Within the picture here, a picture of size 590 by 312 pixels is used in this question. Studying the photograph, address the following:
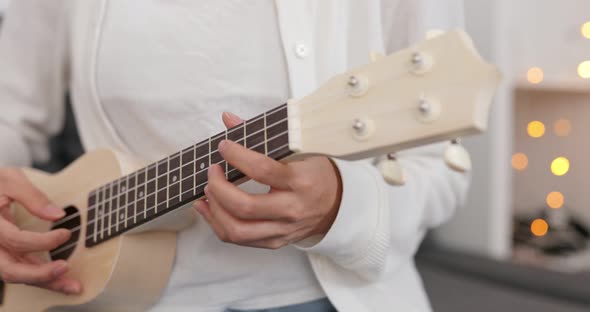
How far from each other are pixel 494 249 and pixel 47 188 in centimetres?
132

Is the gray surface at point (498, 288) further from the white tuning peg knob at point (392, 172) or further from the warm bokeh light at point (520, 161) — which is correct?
the white tuning peg knob at point (392, 172)

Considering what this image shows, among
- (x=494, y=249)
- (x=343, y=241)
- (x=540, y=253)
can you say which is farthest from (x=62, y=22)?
(x=540, y=253)

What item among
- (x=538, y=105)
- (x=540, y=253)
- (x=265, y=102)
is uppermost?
(x=265, y=102)

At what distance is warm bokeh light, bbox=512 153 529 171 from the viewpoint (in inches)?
70.4

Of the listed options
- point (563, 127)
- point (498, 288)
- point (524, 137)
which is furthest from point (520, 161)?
point (498, 288)

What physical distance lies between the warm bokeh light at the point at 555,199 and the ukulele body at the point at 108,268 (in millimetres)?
1473

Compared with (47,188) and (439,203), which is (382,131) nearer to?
(439,203)

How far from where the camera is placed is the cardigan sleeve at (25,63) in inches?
31.1

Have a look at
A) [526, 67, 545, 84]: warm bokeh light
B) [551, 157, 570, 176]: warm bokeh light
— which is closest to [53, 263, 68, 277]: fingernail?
[526, 67, 545, 84]: warm bokeh light

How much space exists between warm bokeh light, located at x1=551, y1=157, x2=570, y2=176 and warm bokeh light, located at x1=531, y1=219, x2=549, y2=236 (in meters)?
0.16

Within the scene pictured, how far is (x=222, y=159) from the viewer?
43cm

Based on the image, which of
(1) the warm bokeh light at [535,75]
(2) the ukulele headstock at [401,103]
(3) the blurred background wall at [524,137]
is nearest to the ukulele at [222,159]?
(2) the ukulele headstock at [401,103]

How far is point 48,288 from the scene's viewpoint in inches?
22.8

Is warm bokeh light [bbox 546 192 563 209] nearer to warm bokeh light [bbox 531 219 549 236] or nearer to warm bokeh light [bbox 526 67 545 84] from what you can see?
warm bokeh light [bbox 531 219 549 236]
